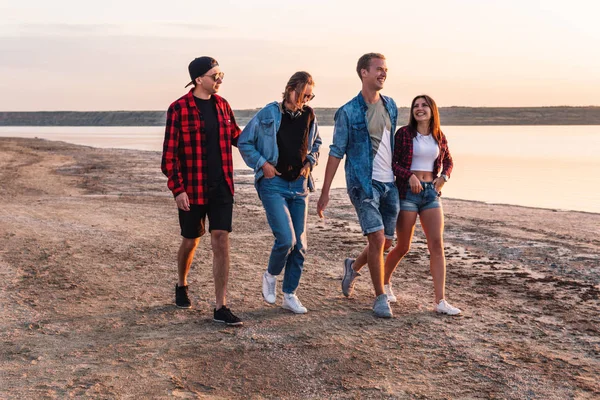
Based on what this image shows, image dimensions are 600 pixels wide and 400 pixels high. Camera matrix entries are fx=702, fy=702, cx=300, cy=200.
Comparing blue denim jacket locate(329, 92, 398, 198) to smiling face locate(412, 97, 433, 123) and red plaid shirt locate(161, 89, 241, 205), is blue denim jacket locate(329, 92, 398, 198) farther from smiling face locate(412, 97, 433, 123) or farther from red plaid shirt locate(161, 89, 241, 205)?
red plaid shirt locate(161, 89, 241, 205)

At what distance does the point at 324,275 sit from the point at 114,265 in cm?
233

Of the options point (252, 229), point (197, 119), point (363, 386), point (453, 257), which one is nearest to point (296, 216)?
point (197, 119)

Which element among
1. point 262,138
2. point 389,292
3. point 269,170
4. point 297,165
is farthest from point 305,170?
point 389,292

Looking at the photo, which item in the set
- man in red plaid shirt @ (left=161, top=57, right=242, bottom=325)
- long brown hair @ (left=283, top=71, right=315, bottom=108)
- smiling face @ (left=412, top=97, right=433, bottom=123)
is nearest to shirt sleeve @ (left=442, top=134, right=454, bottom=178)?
smiling face @ (left=412, top=97, right=433, bottom=123)

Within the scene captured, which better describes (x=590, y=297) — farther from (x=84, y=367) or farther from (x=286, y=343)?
(x=84, y=367)

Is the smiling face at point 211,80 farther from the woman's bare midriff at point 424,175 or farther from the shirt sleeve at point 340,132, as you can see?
the woman's bare midriff at point 424,175

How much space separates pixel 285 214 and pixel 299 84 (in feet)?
3.36

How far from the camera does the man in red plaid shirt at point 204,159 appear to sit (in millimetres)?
5340

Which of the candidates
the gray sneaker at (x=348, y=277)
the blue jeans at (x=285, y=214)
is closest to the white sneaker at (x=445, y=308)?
the gray sneaker at (x=348, y=277)

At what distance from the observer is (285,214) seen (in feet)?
18.3

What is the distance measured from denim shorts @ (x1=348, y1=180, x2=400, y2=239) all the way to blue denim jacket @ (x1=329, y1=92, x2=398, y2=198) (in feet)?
0.19

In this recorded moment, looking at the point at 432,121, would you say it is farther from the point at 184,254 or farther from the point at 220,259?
the point at 184,254

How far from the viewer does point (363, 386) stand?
4.32 metres

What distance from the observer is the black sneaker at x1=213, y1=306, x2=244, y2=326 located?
5508 millimetres
